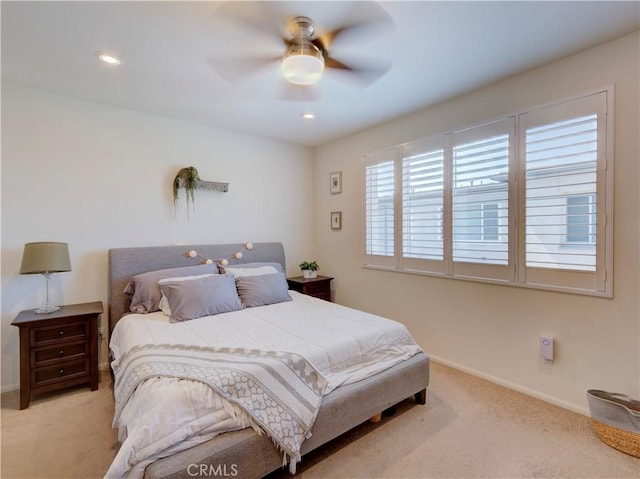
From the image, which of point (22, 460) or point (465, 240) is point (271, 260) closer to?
point (465, 240)

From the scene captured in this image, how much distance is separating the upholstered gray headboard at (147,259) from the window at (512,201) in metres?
1.83

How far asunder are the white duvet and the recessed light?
1.95m

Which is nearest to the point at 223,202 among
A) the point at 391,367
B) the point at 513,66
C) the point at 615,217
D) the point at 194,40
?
the point at 194,40

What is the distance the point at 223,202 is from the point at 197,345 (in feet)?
7.09

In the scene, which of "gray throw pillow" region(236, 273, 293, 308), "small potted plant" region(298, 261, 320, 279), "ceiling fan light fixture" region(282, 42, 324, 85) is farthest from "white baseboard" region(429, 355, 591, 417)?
"ceiling fan light fixture" region(282, 42, 324, 85)

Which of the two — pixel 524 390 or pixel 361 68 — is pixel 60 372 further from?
pixel 524 390

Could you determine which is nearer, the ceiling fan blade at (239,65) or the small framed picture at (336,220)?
the ceiling fan blade at (239,65)

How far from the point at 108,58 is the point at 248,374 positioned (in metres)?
2.36

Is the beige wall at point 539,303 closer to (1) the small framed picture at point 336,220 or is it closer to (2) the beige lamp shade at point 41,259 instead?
(1) the small framed picture at point 336,220

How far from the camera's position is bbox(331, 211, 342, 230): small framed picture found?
4.21 metres

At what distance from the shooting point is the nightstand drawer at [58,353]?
7.79ft

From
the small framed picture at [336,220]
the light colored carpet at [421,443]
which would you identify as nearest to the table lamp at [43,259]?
the light colored carpet at [421,443]

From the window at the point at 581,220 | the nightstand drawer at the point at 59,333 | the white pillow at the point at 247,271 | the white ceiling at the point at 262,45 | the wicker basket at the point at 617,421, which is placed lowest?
the wicker basket at the point at 617,421

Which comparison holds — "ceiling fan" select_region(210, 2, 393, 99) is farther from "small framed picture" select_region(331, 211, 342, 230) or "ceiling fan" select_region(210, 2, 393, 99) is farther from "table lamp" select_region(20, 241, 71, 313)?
"small framed picture" select_region(331, 211, 342, 230)
